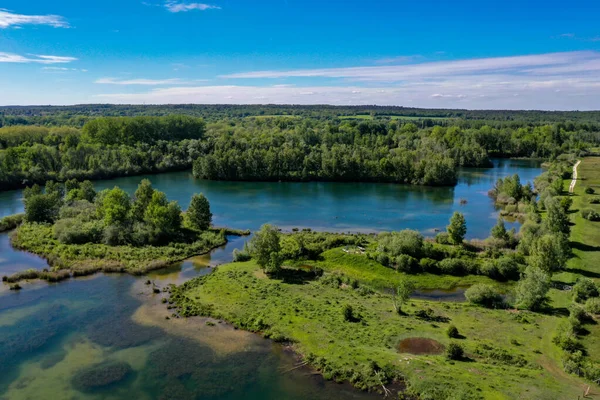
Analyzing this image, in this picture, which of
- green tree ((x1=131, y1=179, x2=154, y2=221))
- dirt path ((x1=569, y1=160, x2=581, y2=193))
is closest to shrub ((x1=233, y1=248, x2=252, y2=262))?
green tree ((x1=131, y1=179, x2=154, y2=221))

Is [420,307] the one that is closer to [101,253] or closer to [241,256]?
[241,256]

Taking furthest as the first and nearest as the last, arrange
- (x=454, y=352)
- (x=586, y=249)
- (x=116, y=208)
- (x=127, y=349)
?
(x=116, y=208)
(x=586, y=249)
(x=127, y=349)
(x=454, y=352)

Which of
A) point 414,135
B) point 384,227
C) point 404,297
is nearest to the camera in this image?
point 404,297

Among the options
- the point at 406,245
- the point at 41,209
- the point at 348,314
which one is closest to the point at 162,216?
the point at 41,209

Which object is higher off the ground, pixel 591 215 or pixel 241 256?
pixel 591 215

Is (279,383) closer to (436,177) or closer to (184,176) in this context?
(436,177)

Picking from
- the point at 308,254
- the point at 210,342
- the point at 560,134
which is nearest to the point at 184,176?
the point at 308,254

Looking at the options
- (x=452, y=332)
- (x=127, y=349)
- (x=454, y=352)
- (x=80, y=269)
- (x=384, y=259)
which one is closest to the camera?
(x=454, y=352)
